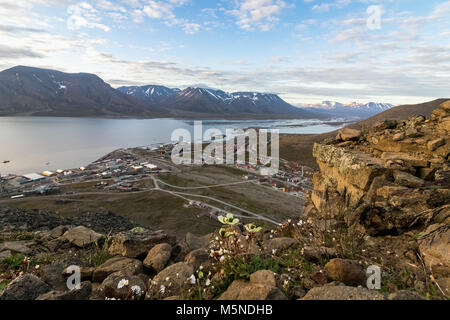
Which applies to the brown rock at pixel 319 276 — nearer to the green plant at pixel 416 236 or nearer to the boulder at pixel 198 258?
the boulder at pixel 198 258

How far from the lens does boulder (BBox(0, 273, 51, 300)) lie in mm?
3117

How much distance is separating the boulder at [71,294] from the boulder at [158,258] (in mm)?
1690

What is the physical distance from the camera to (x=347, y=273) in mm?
3158

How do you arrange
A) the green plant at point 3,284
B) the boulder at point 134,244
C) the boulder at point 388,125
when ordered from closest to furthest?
the green plant at point 3,284, the boulder at point 134,244, the boulder at point 388,125

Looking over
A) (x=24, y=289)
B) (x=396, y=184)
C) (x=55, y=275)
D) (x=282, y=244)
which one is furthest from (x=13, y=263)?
(x=396, y=184)

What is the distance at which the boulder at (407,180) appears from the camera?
5.82 metres

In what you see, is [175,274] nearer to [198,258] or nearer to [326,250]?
[198,258]

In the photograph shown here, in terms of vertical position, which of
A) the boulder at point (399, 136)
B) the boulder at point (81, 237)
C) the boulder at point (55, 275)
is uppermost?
the boulder at point (399, 136)

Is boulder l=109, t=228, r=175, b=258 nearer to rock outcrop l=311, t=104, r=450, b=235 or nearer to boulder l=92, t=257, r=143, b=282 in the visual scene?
boulder l=92, t=257, r=143, b=282

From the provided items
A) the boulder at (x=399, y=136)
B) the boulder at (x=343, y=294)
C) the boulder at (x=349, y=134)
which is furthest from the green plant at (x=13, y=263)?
the boulder at (x=349, y=134)

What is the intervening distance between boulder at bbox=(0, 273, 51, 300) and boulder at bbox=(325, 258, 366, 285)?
4192mm

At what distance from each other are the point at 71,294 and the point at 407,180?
7450 millimetres

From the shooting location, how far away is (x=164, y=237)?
6.29 metres
